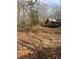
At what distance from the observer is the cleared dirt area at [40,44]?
168 centimetres

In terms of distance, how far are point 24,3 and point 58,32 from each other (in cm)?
Result: 49

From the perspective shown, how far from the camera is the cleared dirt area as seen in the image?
1.68m

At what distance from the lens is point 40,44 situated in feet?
5.63

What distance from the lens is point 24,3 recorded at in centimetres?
169
